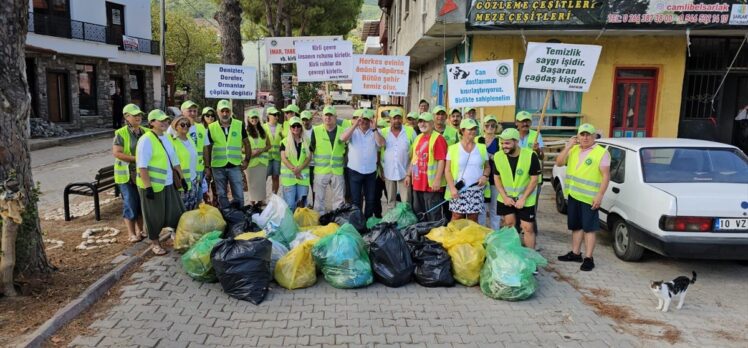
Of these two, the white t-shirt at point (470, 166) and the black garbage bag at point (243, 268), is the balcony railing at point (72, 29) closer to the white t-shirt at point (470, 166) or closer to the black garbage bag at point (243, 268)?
the black garbage bag at point (243, 268)

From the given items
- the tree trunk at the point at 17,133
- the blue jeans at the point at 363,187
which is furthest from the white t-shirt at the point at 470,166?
the tree trunk at the point at 17,133

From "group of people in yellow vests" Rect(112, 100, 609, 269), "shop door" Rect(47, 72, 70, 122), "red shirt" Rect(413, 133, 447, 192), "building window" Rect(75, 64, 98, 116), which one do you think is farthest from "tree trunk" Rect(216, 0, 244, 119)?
"building window" Rect(75, 64, 98, 116)

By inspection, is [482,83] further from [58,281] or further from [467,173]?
[58,281]

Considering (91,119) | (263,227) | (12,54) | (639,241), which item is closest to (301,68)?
(263,227)

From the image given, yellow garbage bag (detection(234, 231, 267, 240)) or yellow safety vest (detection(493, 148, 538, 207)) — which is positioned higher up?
yellow safety vest (detection(493, 148, 538, 207))

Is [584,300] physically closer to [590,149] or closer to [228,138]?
[590,149]

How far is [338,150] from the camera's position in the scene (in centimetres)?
701

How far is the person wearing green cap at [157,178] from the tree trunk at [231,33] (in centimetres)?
479

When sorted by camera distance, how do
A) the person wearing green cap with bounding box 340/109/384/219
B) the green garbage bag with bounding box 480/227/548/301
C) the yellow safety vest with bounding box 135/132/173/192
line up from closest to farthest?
the green garbage bag with bounding box 480/227/548/301
the yellow safety vest with bounding box 135/132/173/192
the person wearing green cap with bounding box 340/109/384/219

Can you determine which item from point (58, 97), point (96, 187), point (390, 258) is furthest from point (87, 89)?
point (390, 258)

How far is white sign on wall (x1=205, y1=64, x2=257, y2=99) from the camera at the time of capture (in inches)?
337

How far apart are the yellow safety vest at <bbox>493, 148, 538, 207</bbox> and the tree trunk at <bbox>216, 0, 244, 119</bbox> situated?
252 inches

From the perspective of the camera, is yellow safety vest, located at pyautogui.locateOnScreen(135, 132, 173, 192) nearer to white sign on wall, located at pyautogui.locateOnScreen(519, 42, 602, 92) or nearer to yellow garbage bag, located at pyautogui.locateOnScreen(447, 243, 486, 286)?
yellow garbage bag, located at pyautogui.locateOnScreen(447, 243, 486, 286)

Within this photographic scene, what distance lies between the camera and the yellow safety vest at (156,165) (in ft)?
18.8
